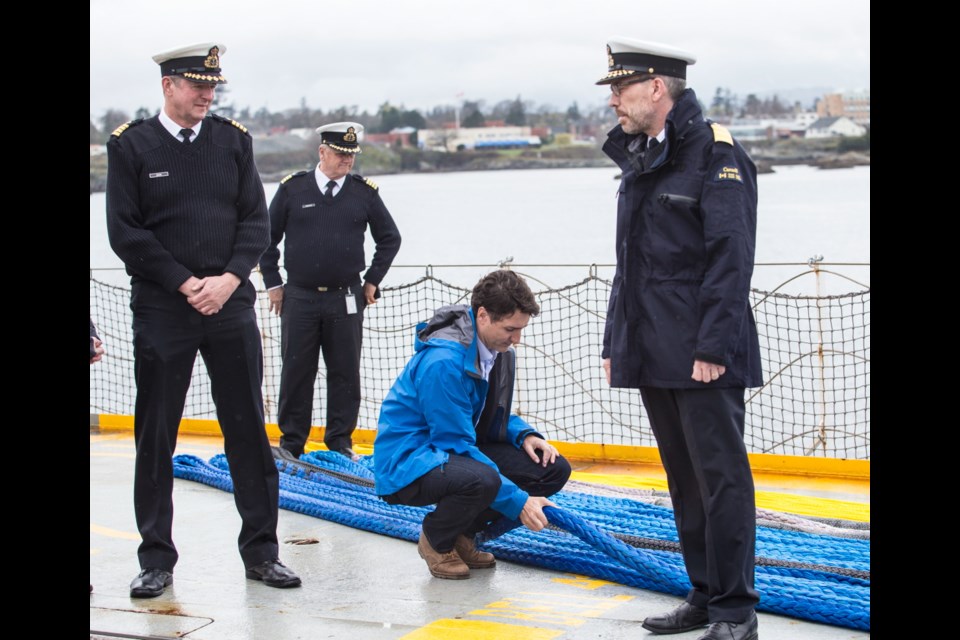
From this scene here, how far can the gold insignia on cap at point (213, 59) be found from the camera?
183 inches

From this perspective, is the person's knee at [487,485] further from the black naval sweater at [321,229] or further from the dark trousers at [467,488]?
the black naval sweater at [321,229]

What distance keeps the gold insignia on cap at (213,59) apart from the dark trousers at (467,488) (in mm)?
1715

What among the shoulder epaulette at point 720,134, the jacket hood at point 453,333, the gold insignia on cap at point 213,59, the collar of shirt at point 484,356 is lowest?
the collar of shirt at point 484,356

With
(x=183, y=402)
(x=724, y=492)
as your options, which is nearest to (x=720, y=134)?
(x=724, y=492)

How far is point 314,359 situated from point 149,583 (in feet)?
8.59

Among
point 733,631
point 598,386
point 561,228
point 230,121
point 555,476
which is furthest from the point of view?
point 561,228

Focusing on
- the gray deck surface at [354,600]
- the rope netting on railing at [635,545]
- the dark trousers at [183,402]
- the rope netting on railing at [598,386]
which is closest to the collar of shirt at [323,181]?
the rope netting on railing at [598,386]

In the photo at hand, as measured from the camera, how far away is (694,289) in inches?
150

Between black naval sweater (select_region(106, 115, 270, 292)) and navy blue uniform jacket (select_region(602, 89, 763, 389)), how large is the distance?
1587 millimetres

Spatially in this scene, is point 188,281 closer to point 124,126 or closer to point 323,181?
point 124,126

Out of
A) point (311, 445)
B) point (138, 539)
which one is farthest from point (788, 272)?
point (138, 539)

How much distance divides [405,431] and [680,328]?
135 centimetres

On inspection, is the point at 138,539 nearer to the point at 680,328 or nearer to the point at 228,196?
the point at 228,196

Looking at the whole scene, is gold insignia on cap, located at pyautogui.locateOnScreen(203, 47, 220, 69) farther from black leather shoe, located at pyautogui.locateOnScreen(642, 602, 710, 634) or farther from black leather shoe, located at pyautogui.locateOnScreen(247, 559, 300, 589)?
black leather shoe, located at pyautogui.locateOnScreen(642, 602, 710, 634)
